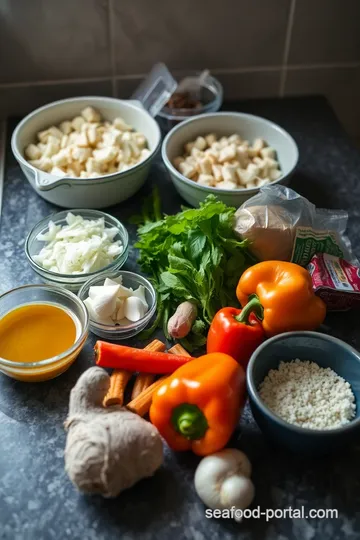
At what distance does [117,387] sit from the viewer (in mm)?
947

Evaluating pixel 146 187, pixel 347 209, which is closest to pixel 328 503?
pixel 347 209

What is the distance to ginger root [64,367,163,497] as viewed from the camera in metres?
0.78

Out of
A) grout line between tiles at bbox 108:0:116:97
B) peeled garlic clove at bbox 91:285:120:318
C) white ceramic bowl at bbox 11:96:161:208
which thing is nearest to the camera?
peeled garlic clove at bbox 91:285:120:318

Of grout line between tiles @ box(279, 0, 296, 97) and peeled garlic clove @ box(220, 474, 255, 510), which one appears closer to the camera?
peeled garlic clove @ box(220, 474, 255, 510)

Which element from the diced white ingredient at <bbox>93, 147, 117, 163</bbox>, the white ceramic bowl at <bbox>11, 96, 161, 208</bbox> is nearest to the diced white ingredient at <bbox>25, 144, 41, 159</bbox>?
the white ceramic bowl at <bbox>11, 96, 161, 208</bbox>

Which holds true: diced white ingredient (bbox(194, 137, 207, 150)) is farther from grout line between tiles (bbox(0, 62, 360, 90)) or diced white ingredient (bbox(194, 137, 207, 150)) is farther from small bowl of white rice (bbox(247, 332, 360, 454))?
small bowl of white rice (bbox(247, 332, 360, 454))

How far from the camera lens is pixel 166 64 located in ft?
5.03

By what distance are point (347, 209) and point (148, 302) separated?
0.51m

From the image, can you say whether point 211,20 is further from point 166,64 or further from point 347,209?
point 347,209

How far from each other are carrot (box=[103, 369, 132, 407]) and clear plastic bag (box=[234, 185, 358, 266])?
325 millimetres

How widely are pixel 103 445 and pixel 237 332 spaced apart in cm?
29

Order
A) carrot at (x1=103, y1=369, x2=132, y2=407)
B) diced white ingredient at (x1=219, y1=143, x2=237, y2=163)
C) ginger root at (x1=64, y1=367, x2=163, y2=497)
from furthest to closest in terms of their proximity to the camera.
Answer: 1. diced white ingredient at (x1=219, y1=143, x2=237, y2=163)
2. carrot at (x1=103, y1=369, x2=132, y2=407)
3. ginger root at (x1=64, y1=367, x2=163, y2=497)

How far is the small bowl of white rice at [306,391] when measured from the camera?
0.82 metres

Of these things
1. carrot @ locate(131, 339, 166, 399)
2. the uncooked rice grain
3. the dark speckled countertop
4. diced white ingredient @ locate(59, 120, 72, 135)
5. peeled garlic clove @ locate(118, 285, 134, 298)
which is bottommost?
the dark speckled countertop
